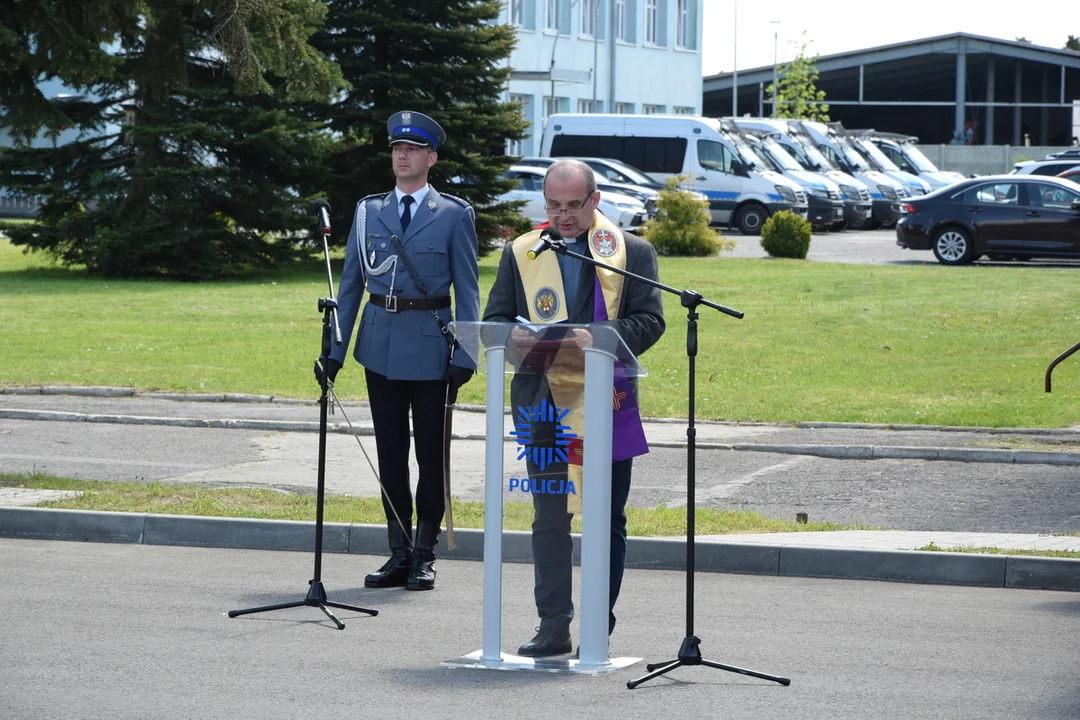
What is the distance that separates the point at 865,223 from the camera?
42344 millimetres

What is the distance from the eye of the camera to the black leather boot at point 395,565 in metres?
7.86

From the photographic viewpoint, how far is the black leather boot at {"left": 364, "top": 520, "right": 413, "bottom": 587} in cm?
786

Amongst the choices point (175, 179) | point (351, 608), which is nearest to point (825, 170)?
point (175, 179)

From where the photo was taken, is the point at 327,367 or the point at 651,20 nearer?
the point at 327,367

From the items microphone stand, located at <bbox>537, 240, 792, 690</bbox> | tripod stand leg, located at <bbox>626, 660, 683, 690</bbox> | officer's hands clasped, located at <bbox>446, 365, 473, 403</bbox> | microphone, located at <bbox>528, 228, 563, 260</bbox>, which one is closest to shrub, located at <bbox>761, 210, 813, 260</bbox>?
officer's hands clasped, located at <bbox>446, 365, 473, 403</bbox>

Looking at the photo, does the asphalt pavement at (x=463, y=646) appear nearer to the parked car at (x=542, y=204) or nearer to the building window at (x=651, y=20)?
the parked car at (x=542, y=204)

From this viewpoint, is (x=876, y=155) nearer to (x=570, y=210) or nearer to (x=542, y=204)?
(x=542, y=204)

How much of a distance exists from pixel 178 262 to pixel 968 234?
44.6 ft

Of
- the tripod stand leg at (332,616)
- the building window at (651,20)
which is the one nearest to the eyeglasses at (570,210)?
the tripod stand leg at (332,616)

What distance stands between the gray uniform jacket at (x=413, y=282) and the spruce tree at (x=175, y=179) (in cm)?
1710

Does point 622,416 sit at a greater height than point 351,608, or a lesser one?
greater

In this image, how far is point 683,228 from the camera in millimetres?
30109

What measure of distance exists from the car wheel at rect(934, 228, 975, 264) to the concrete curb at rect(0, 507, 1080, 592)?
20.9 metres

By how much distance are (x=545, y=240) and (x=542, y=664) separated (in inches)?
65.7
